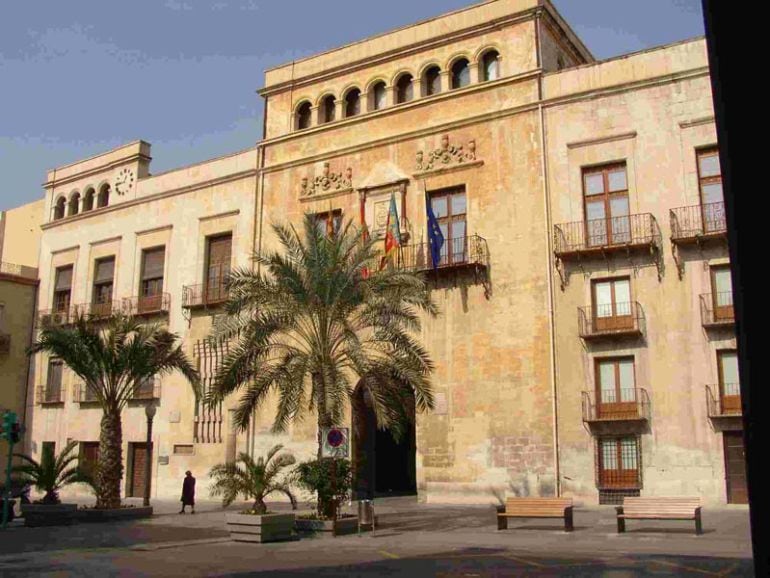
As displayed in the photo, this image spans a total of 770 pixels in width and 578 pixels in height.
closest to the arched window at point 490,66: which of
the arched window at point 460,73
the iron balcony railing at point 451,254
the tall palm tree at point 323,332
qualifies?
the arched window at point 460,73

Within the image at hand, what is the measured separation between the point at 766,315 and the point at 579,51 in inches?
1158

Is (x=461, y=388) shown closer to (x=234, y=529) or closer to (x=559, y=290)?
(x=559, y=290)

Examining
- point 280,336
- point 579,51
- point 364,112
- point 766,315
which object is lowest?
point 766,315

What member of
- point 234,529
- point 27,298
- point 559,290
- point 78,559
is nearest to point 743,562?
point 234,529

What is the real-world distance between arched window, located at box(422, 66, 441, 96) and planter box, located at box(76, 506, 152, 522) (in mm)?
16940

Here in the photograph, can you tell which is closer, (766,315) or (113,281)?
(766,315)

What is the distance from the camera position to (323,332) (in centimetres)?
1988

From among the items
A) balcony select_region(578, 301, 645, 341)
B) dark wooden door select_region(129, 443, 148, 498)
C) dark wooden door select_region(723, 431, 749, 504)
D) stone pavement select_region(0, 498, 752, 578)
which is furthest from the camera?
dark wooden door select_region(129, 443, 148, 498)

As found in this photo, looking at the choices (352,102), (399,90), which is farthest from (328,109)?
→ (399,90)

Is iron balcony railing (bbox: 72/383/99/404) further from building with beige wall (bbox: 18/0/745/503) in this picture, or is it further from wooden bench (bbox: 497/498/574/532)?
wooden bench (bbox: 497/498/574/532)

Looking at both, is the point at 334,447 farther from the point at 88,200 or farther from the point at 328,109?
the point at 88,200

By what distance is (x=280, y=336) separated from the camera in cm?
2995

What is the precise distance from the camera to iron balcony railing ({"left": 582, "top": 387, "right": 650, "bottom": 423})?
75.2 feet

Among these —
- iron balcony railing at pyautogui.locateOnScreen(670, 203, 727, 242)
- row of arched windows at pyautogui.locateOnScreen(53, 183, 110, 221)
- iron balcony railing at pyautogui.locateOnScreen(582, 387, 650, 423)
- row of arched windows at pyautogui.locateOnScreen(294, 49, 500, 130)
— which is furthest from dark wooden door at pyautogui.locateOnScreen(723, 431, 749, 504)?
row of arched windows at pyautogui.locateOnScreen(53, 183, 110, 221)
